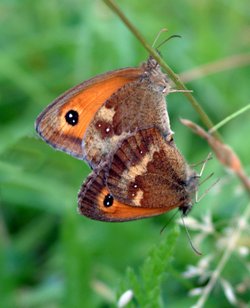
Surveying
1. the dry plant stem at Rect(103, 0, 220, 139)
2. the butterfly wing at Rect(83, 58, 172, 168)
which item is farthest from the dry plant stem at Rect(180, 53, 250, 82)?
the dry plant stem at Rect(103, 0, 220, 139)

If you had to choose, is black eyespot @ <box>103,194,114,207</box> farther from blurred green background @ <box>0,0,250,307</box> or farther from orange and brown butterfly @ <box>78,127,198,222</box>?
blurred green background @ <box>0,0,250,307</box>

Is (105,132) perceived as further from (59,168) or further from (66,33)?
(66,33)

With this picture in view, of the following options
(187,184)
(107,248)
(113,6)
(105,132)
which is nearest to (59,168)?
(107,248)

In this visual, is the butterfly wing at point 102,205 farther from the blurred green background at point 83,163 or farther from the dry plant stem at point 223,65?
the dry plant stem at point 223,65

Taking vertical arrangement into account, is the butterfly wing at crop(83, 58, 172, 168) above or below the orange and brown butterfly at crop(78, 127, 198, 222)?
above

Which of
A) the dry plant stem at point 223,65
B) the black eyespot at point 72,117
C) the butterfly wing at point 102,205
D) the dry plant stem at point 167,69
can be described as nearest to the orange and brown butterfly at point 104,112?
the black eyespot at point 72,117

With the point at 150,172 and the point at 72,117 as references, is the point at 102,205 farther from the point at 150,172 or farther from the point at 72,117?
the point at 72,117
